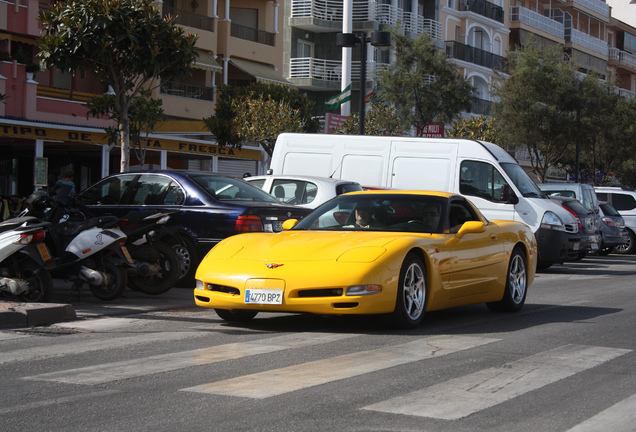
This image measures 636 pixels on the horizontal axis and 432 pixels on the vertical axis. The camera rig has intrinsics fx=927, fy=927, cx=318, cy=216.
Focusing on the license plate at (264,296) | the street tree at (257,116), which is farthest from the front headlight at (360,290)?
the street tree at (257,116)

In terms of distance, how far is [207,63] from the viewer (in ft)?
125

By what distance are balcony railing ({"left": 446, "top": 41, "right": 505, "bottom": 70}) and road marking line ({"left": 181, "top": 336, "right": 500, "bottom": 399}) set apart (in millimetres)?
46212

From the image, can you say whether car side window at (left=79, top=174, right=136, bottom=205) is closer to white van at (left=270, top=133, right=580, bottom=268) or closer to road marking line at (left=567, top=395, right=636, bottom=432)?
white van at (left=270, top=133, right=580, bottom=268)

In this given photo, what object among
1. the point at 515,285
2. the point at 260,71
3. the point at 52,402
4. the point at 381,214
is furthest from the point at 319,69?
the point at 52,402

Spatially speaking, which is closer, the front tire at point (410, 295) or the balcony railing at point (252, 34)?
the front tire at point (410, 295)

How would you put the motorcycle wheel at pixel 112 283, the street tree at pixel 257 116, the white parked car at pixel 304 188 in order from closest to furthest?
the motorcycle wheel at pixel 112 283 < the white parked car at pixel 304 188 < the street tree at pixel 257 116

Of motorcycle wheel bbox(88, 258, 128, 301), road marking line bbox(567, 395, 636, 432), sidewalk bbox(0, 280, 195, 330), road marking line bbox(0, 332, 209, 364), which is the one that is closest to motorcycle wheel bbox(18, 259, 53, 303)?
sidewalk bbox(0, 280, 195, 330)

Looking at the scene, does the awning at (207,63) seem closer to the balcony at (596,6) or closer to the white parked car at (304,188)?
the white parked car at (304,188)

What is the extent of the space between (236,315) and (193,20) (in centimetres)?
3283

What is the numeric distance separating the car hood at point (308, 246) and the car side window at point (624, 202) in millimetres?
21282

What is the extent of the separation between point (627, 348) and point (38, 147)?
69.4 feet

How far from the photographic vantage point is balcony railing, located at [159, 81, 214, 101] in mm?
38719

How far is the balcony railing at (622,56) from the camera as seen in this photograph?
74312 millimetres

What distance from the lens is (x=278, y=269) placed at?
8.35 meters
